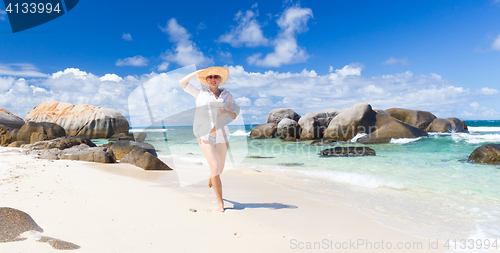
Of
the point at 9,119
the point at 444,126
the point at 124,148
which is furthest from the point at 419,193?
the point at 444,126

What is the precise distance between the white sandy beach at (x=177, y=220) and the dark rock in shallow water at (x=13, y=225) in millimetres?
77

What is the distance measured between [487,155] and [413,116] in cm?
1819

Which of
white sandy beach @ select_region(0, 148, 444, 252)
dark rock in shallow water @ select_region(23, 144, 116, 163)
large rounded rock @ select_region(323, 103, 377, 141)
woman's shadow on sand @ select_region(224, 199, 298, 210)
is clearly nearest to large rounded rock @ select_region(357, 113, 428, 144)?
large rounded rock @ select_region(323, 103, 377, 141)

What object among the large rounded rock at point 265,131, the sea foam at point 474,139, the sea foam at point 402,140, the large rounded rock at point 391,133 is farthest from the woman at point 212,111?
the large rounded rock at point 265,131

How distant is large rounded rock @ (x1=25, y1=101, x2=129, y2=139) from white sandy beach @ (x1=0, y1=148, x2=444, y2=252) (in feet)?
67.6

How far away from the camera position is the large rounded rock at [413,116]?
24997 millimetres

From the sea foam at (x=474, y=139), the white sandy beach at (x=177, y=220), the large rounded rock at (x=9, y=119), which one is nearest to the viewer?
the white sandy beach at (x=177, y=220)

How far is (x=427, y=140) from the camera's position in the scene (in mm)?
16797

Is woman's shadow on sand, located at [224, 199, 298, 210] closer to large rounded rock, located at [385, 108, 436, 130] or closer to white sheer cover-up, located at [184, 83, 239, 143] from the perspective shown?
white sheer cover-up, located at [184, 83, 239, 143]

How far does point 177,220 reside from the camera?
2.90 metres

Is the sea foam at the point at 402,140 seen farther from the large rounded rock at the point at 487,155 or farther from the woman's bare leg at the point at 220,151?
the woman's bare leg at the point at 220,151

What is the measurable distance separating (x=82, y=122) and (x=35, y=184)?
72.6 ft

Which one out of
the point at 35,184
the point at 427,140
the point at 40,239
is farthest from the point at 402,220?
the point at 427,140

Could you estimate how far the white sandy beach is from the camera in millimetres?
2309
